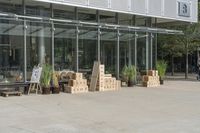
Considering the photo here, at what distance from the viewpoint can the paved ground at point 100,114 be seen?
422 inches

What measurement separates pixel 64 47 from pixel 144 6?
5.81 meters

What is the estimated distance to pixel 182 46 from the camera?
109ft

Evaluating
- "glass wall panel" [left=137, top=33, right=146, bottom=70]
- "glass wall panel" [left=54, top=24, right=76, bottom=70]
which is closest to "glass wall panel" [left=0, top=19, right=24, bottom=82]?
"glass wall panel" [left=54, top=24, right=76, bottom=70]

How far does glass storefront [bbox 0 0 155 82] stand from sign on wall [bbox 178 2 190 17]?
3051mm

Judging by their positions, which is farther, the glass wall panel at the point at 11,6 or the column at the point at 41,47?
the column at the point at 41,47

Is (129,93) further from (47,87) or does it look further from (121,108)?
(121,108)

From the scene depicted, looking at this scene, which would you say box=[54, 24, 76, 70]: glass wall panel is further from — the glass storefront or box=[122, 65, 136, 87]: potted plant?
box=[122, 65, 136, 87]: potted plant

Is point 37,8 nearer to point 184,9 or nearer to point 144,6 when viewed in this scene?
point 144,6

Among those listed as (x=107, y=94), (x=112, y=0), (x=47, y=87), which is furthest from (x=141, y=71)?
(x=47, y=87)

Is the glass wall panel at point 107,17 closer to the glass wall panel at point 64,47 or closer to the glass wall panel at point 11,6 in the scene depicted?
the glass wall panel at point 64,47

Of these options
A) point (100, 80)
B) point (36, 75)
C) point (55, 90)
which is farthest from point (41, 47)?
point (100, 80)

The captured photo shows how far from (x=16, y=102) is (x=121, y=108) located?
386cm

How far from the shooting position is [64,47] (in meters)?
21.5

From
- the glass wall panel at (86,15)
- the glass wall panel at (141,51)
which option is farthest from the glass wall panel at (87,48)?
the glass wall panel at (141,51)
